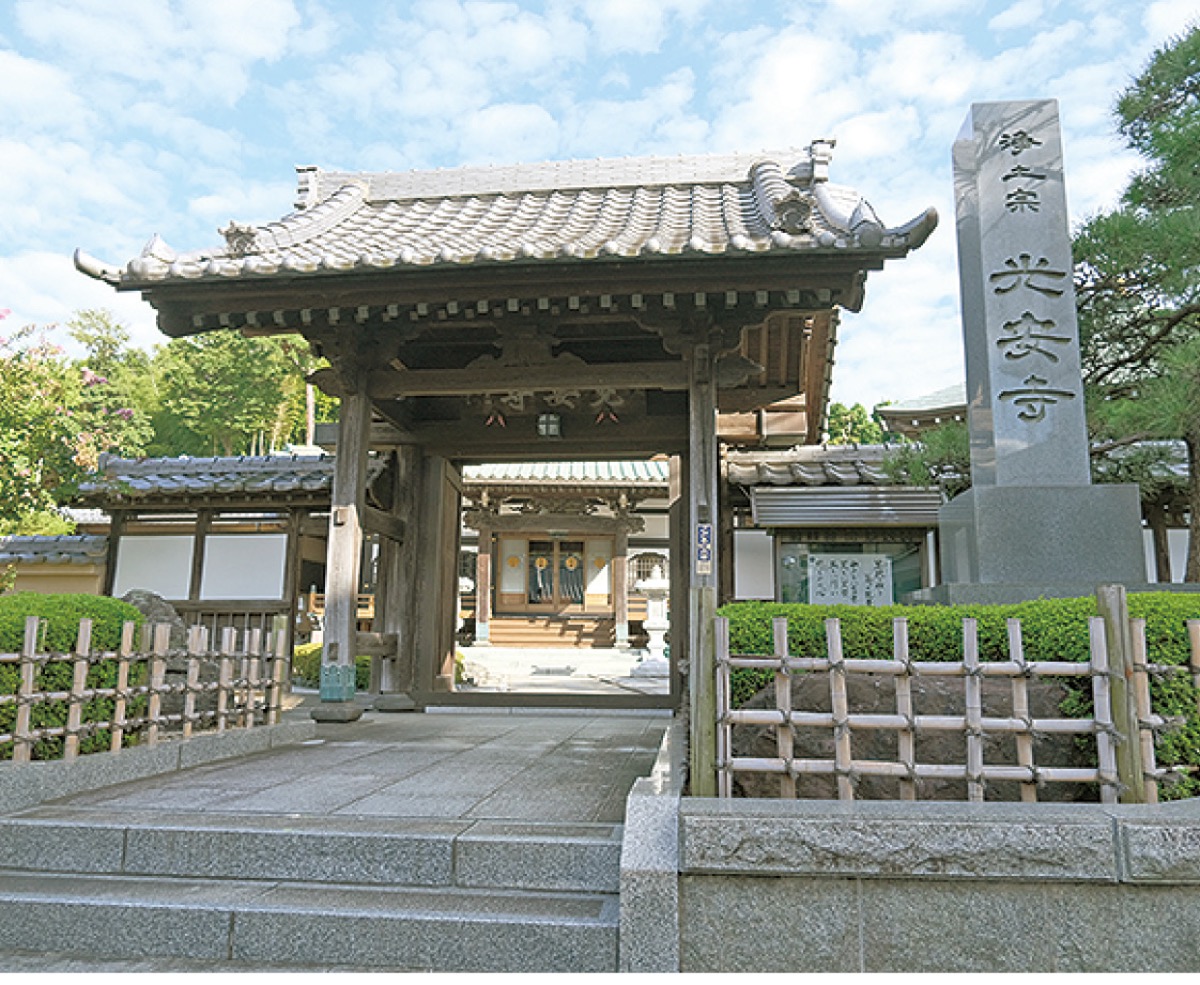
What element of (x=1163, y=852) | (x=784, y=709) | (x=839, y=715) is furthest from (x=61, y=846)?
(x=1163, y=852)

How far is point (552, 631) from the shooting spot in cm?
2188

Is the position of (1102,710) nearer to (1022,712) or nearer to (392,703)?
(1022,712)

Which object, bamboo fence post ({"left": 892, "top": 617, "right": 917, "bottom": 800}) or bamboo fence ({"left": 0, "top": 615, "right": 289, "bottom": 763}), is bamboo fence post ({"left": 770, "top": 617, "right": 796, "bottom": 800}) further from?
bamboo fence ({"left": 0, "top": 615, "right": 289, "bottom": 763})

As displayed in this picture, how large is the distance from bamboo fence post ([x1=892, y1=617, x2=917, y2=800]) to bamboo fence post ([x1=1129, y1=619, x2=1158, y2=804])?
2.74ft

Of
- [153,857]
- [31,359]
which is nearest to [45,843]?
[153,857]

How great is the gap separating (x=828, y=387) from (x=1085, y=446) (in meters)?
3.47

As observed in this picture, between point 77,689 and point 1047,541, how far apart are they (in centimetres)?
606

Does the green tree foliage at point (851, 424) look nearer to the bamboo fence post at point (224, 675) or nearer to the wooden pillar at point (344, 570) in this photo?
the wooden pillar at point (344, 570)

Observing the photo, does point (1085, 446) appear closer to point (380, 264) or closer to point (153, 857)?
point (380, 264)

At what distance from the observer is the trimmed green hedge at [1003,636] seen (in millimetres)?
3188

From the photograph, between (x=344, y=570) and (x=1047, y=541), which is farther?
(x=344, y=570)

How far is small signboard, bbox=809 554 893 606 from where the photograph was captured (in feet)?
35.4

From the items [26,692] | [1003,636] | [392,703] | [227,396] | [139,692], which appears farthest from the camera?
[227,396]

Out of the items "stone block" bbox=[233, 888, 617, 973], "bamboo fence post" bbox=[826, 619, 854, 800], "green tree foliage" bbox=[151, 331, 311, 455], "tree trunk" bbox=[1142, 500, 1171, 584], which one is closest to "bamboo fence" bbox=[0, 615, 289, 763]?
"stone block" bbox=[233, 888, 617, 973]
